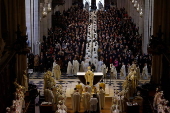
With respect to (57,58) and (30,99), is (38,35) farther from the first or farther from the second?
(30,99)

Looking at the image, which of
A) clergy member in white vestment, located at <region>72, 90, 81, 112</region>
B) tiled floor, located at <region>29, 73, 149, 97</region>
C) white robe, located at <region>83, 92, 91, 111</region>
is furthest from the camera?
tiled floor, located at <region>29, 73, 149, 97</region>

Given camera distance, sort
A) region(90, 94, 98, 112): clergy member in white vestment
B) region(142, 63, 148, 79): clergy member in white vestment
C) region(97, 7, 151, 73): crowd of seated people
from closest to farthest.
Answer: region(90, 94, 98, 112): clergy member in white vestment < region(142, 63, 148, 79): clergy member in white vestment < region(97, 7, 151, 73): crowd of seated people

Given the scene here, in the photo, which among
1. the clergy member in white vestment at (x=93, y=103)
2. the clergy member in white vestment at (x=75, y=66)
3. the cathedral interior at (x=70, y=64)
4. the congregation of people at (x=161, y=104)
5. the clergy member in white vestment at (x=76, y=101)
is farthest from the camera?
the clergy member in white vestment at (x=75, y=66)

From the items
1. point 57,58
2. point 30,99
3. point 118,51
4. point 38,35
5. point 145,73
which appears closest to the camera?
point 30,99

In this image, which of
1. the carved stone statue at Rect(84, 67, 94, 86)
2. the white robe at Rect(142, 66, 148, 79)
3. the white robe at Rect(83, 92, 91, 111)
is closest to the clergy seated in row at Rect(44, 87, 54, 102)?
the white robe at Rect(83, 92, 91, 111)

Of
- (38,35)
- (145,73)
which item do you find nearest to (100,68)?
(145,73)

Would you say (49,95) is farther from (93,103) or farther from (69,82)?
(69,82)

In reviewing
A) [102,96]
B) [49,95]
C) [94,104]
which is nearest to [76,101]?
[94,104]

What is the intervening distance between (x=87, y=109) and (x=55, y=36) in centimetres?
2503

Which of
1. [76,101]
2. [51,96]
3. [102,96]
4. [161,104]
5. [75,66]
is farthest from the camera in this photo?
[75,66]

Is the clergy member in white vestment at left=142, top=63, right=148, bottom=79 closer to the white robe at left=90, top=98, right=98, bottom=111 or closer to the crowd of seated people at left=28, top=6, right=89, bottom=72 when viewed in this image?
the crowd of seated people at left=28, top=6, right=89, bottom=72

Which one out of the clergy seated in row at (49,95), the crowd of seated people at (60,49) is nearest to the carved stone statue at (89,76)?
the clergy seated in row at (49,95)

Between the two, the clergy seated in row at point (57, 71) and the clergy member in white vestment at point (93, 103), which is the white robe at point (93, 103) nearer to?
the clergy member in white vestment at point (93, 103)

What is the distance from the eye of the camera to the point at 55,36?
1916 inches
